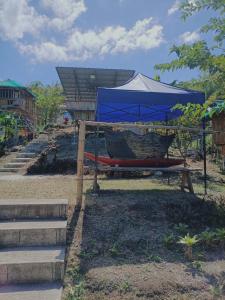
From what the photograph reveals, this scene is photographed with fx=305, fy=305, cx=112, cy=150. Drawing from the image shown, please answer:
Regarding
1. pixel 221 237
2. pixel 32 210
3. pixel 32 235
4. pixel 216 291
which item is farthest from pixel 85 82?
pixel 216 291

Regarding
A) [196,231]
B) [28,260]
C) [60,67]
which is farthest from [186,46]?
[60,67]

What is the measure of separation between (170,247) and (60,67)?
1401 centimetres

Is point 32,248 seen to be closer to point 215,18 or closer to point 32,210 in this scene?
point 32,210

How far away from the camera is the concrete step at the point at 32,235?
348cm

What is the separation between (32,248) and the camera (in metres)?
3.44

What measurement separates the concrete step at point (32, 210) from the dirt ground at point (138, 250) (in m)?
0.24

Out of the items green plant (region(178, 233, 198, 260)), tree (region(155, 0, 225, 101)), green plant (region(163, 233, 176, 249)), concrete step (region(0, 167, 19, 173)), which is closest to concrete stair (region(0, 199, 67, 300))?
green plant (region(163, 233, 176, 249))

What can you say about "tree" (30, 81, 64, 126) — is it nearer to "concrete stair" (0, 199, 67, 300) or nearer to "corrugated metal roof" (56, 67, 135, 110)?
"corrugated metal roof" (56, 67, 135, 110)

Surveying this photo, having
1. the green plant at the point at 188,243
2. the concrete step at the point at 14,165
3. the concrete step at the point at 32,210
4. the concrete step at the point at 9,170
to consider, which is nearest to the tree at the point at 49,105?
the concrete step at the point at 14,165

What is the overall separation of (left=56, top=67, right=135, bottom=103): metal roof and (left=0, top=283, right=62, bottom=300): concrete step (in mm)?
14494

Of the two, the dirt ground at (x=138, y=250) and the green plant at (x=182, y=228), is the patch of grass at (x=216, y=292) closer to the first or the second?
the dirt ground at (x=138, y=250)

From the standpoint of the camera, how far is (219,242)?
371cm

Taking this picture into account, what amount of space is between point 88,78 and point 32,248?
15.3 meters

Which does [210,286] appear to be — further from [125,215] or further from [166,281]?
[125,215]
